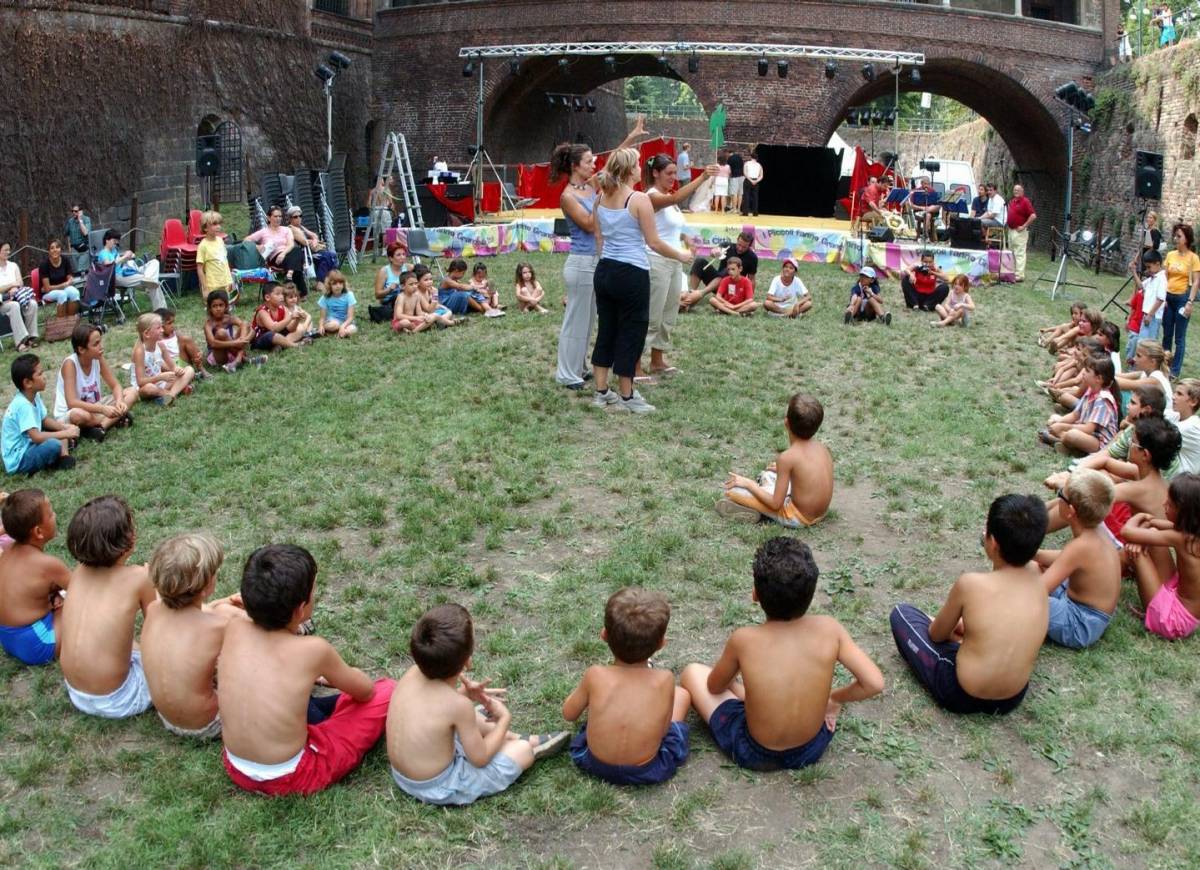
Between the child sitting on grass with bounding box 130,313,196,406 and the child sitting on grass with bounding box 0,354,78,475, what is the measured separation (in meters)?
1.39

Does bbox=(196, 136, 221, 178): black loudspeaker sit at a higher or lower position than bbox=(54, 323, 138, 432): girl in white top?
higher

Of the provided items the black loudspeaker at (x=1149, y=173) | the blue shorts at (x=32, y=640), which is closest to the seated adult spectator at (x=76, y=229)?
the blue shorts at (x=32, y=640)

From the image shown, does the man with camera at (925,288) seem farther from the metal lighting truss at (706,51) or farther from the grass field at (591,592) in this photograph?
the metal lighting truss at (706,51)

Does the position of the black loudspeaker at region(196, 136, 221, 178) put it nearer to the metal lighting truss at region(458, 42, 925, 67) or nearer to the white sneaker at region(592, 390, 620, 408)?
the metal lighting truss at region(458, 42, 925, 67)

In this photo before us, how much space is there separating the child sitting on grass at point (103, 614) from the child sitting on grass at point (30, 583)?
33cm

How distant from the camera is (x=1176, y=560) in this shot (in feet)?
15.6

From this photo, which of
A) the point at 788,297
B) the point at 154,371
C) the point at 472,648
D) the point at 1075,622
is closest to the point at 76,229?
the point at 154,371

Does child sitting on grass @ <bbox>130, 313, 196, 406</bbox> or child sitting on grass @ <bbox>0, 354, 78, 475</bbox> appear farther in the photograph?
child sitting on grass @ <bbox>130, 313, 196, 406</bbox>

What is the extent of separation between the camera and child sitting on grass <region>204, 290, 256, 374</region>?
9.33 m

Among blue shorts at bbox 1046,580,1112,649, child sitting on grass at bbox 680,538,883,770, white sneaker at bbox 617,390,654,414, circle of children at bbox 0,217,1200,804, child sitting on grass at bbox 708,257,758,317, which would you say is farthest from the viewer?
child sitting on grass at bbox 708,257,758,317

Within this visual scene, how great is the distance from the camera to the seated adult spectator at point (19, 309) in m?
11.1

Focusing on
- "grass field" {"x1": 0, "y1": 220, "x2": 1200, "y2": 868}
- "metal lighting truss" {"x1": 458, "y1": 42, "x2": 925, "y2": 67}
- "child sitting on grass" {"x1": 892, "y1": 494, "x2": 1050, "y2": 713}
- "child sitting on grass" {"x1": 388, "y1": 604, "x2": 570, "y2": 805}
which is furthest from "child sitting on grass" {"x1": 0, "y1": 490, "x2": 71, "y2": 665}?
"metal lighting truss" {"x1": 458, "y1": 42, "x2": 925, "y2": 67}

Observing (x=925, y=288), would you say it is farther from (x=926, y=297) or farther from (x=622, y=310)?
(x=622, y=310)

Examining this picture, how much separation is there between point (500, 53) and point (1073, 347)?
59.3 feet
